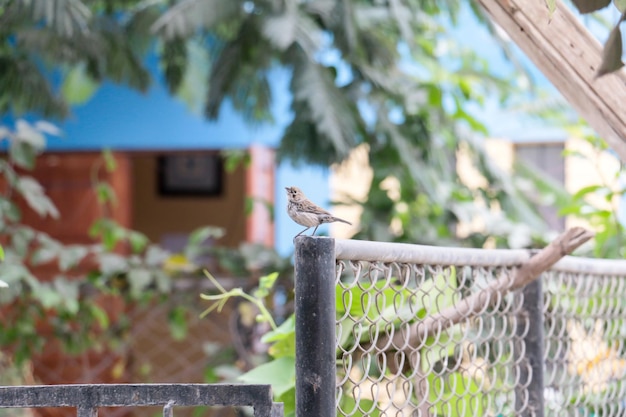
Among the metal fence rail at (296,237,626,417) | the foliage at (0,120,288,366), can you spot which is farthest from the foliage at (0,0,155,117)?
the metal fence rail at (296,237,626,417)

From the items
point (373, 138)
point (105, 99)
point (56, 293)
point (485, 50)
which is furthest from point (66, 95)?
point (485, 50)

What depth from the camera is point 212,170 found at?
754cm

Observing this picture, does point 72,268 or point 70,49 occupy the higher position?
point 70,49

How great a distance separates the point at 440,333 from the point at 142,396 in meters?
0.52

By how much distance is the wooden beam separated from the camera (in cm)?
130

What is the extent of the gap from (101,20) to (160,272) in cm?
98

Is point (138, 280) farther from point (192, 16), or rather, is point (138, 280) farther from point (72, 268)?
point (192, 16)

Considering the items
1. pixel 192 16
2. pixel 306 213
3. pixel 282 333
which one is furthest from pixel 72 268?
pixel 306 213

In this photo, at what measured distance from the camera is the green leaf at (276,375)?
150cm

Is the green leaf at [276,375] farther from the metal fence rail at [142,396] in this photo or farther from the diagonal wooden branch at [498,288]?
the metal fence rail at [142,396]

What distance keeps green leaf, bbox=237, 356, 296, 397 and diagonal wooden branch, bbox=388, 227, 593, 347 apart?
8.2 inches

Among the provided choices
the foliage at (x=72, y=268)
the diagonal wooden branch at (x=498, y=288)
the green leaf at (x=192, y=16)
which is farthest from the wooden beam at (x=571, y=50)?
the foliage at (x=72, y=268)

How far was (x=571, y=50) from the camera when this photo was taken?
1.31 m

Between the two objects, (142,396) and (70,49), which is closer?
(142,396)
